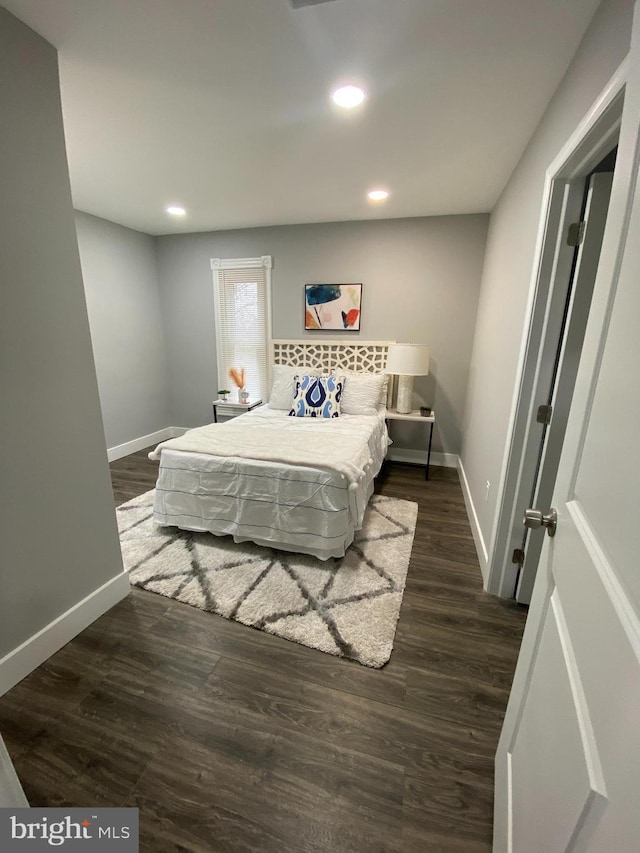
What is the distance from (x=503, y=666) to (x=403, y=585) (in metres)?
0.60

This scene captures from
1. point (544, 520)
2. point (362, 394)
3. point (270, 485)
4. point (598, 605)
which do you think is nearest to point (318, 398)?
point (362, 394)

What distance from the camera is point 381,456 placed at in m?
3.35

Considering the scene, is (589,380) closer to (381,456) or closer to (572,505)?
(572,505)

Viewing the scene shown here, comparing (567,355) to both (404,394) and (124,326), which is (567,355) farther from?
(124,326)

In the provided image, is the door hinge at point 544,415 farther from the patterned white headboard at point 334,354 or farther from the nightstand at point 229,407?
the nightstand at point 229,407

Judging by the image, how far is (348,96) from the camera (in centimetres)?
167

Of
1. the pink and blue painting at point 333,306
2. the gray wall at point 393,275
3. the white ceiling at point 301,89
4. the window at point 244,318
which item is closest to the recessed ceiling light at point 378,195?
the white ceiling at point 301,89

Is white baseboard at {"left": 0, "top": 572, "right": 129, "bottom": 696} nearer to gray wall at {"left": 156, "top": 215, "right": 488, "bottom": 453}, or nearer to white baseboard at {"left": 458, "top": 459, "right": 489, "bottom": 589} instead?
white baseboard at {"left": 458, "top": 459, "right": 489, "bottom": 589}

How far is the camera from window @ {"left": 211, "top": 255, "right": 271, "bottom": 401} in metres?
4.00

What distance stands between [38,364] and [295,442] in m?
1.50

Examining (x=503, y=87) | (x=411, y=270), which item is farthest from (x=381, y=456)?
(x=503, y=87)

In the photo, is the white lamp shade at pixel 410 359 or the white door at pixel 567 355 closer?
the white door at pixel 567 355

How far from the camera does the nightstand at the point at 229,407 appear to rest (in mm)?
4117

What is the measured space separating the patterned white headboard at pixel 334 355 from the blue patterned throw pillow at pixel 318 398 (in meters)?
0.34
